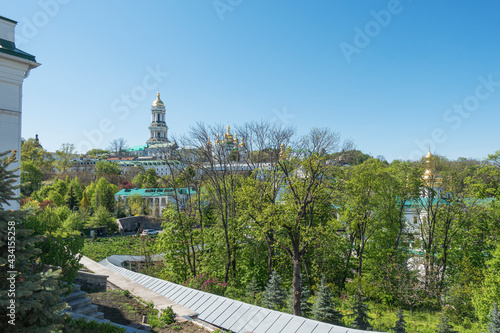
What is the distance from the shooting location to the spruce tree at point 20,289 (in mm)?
4758

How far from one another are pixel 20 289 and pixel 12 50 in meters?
7.16

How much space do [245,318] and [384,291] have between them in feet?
45.8

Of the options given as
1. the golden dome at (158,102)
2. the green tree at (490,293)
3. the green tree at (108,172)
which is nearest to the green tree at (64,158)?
the green tree at (108,172)

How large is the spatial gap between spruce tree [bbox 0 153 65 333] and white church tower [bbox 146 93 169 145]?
112 meters

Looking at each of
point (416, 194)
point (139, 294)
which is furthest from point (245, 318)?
point (416, 194)

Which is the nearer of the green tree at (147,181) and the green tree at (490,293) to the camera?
the green tree at (490,293)

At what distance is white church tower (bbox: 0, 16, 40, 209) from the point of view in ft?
28.8

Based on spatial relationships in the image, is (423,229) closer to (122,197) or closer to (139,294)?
(139,294)

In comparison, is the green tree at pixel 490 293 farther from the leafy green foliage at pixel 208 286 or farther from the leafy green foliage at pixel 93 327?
the leafy green foliage at pixel 93 327

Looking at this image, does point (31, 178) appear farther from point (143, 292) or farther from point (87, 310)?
point (87, 310)

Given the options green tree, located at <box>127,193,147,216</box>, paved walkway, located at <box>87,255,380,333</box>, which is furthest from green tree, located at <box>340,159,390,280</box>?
green tree, located at <box>127,193,147,216</box>

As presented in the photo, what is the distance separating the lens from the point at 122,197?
5253 centimetres

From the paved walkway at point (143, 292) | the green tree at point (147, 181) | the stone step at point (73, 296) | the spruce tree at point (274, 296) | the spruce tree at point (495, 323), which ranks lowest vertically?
the spruce tree at point (274, 296)

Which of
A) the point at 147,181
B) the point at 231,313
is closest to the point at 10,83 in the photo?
the point at 231,313
